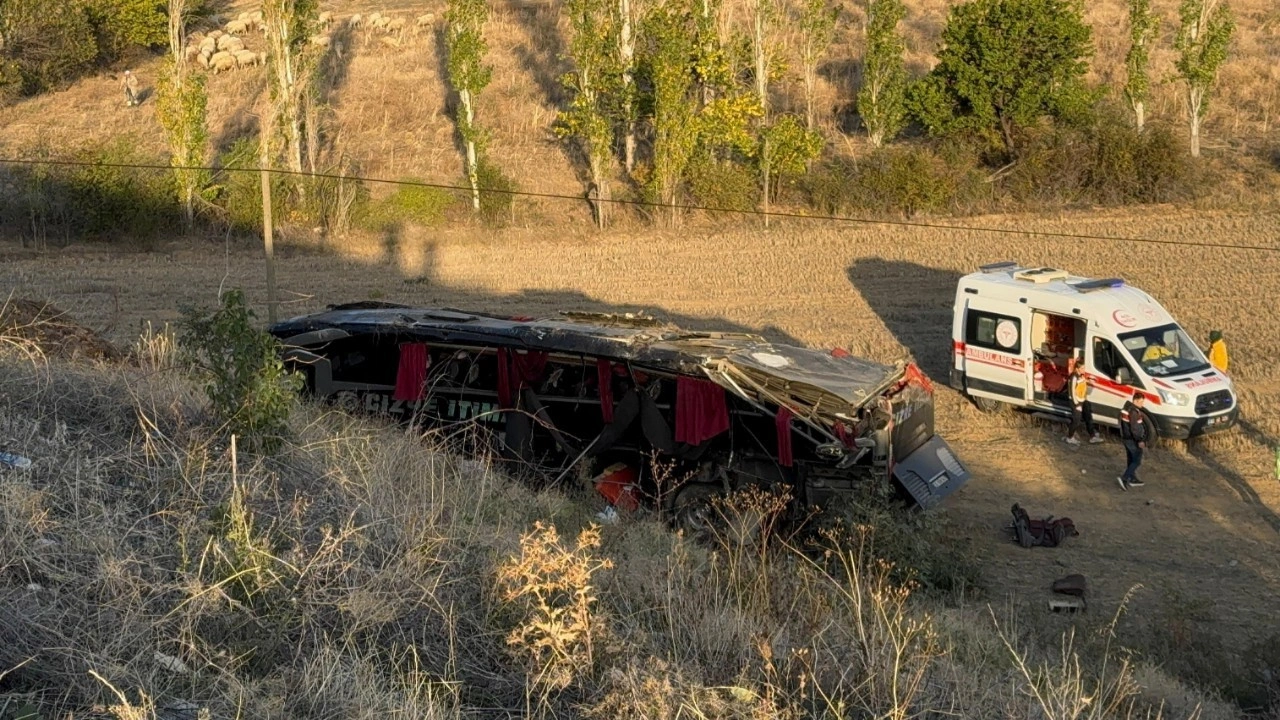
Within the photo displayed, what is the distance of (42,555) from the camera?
686cm

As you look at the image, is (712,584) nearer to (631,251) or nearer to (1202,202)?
(631,251)

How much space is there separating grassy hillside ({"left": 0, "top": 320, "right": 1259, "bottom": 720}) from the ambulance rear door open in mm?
10054

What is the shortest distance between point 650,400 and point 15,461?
6.57 meters

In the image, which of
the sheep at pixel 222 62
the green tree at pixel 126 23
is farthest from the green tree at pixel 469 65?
the green tree at pixel 126 23

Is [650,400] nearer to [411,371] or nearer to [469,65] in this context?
[411,371]

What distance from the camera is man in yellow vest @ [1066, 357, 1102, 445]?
58.8 ft

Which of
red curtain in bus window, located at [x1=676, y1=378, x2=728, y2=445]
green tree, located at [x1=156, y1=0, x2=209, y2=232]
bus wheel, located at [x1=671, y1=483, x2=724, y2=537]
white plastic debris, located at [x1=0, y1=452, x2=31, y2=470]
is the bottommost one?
bus wheel, located at [x1=671, y1=483, x2=724, y2=537]

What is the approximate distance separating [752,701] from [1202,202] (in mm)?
31298

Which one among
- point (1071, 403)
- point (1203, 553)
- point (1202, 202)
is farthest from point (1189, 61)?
point (1203, 553)

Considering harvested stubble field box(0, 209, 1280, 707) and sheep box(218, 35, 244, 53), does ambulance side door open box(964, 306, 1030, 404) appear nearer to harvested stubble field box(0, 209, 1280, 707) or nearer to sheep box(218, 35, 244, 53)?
harvested stubble field box(0, 209, 1280, 707)

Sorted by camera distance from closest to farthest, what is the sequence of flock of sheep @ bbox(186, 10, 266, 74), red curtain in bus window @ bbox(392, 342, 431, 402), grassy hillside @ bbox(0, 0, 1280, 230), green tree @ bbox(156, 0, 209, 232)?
red curtain in bus window @ bbox(392, 342, 431, 402)
green tree @ bbox(156, 0, 209, 232)
grassy hillside @ bbox(0, 0, 1280, 230)
flock of sheep @ bbox(186, 10, 266, 74)

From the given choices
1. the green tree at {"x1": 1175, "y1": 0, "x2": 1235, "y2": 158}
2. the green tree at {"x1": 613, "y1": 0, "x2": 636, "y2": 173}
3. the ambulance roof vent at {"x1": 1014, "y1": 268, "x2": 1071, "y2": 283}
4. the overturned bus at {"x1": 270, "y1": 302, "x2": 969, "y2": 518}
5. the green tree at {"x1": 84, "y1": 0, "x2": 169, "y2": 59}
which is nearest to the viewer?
the overturned bus at {"x1": 270, "y1": 302, "x2": 969, "y2": 518}

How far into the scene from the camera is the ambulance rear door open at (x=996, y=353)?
18.8 meters

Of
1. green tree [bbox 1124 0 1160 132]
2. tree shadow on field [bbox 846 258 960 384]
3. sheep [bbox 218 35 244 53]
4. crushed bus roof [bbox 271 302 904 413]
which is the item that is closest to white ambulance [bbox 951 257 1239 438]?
tree shadow on field [bbox 846 258 960 384]
